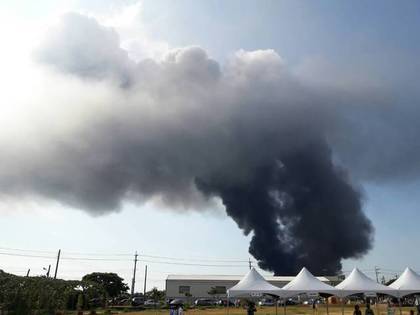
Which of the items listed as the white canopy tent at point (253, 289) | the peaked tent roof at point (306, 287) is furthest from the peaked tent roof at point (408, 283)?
the white canopy tent at point (253, 289)

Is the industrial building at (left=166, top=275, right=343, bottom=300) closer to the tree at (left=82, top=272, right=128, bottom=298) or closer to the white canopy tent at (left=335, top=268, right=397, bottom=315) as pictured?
the tree at (left=82, top=272, right=128, bottom=298)

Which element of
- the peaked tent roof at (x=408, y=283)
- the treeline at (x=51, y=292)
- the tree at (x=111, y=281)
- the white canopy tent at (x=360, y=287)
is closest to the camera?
the treeline at (x=51, y=292)

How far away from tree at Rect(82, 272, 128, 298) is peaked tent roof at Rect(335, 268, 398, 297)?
83886 millimetres

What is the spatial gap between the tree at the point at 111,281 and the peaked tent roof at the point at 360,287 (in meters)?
83.9

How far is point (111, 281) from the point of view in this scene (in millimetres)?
113188

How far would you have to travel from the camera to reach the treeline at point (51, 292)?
2675cm

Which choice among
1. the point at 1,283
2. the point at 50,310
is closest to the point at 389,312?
the point at 50,310

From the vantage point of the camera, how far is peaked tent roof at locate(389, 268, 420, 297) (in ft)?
128

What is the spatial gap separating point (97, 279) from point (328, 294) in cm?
8670

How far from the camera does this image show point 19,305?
83.9 ft

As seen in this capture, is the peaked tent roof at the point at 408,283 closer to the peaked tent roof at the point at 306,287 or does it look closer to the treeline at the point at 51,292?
the peaked tent roof at the point at 306,287

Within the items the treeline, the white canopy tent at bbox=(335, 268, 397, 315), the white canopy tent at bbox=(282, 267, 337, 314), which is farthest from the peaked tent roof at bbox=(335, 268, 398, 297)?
the treeline

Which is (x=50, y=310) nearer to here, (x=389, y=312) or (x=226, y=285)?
(x=389, y=312)

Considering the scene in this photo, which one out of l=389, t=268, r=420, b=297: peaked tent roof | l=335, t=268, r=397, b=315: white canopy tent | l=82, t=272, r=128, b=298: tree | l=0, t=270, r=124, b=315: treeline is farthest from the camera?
l=82, t=272, r=128, b=298: tree
